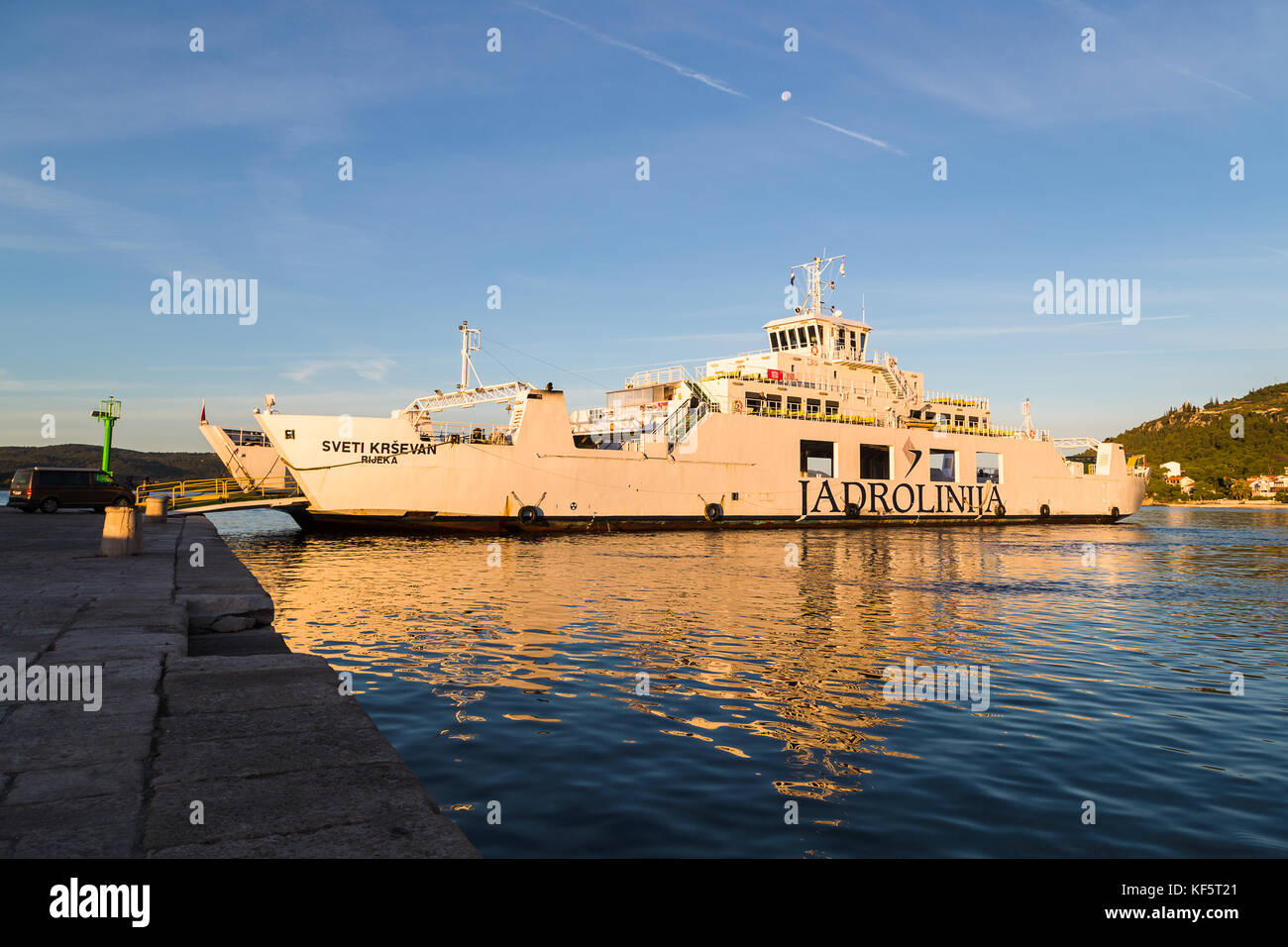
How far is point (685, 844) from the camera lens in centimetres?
443

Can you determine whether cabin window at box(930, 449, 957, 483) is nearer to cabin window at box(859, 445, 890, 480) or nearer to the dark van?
cabin window at box(859, 445, 890, 480)

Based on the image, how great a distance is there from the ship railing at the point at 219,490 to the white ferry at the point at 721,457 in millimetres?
1841

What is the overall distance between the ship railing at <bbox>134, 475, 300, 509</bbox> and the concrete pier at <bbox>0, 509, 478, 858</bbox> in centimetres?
2735

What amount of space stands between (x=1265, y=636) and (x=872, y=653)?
7.13m

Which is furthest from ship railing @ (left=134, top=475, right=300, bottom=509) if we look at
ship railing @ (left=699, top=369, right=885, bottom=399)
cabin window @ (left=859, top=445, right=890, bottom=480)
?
cabin window @ (left=859, top=445, right=890, bottom=480)

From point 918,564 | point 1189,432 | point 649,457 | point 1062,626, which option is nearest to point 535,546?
point 649,457

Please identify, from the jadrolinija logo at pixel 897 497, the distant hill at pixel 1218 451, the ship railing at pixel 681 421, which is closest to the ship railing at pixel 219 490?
the ship railing at pixel 681 421

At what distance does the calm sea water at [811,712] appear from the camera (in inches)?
189

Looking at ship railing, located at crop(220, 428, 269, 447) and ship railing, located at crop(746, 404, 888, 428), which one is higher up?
ship railing, located at crop(746, 404, 888, 428)

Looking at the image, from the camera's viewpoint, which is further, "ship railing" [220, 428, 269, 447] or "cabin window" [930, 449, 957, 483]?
"cabin window" [930, 449, 957, 483]

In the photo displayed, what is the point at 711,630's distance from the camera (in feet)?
38.7

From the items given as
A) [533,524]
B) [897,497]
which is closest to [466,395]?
[533,524]

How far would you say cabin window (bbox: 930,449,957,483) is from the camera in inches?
1886
